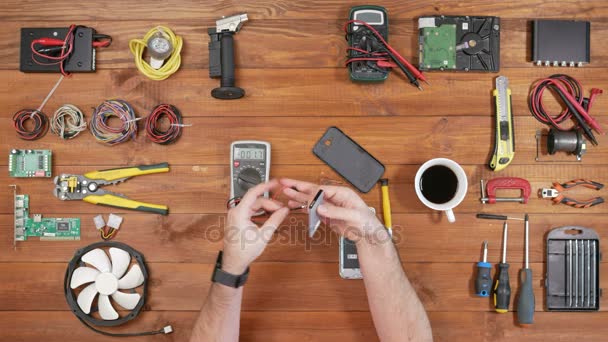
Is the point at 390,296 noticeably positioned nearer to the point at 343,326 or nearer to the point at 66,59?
the point at 343,326

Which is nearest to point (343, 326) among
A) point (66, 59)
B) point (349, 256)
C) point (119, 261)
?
point (349, 256)

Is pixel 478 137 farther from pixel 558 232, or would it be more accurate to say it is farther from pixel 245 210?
pixel 245 210

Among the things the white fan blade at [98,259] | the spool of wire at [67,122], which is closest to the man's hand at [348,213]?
the white fan blade at [98,259]

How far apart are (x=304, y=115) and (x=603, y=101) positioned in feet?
3.68

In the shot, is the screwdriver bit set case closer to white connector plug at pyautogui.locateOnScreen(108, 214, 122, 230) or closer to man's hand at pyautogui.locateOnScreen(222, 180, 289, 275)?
man's hand at pyautogui.locateOnScreen(222, 180, 289, 275)

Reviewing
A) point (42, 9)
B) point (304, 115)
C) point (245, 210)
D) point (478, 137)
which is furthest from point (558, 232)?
point (42, 9)

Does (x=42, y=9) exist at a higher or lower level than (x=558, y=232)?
higher

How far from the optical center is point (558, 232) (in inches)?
65.6

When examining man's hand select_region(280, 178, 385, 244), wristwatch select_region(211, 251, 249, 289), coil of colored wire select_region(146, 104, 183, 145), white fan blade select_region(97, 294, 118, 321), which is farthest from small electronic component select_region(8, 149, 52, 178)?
man's hand select_region(280, 178, 385, 244)

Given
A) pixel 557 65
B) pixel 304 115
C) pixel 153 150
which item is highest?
pixel 557 65

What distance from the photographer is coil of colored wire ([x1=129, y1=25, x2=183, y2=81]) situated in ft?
5.40

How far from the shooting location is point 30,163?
167 cm

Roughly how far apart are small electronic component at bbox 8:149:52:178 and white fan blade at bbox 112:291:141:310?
509 millimetres

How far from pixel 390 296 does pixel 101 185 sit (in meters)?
1.09
